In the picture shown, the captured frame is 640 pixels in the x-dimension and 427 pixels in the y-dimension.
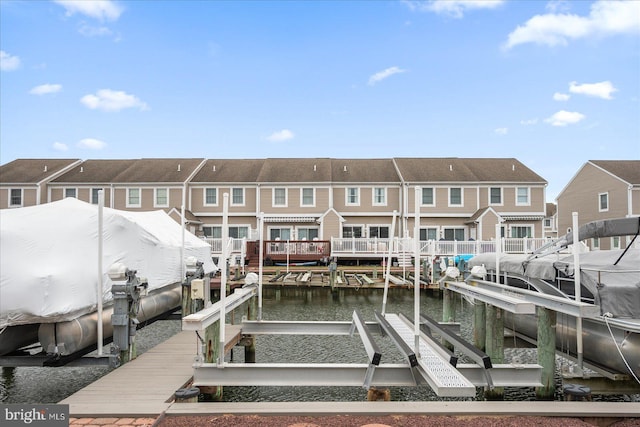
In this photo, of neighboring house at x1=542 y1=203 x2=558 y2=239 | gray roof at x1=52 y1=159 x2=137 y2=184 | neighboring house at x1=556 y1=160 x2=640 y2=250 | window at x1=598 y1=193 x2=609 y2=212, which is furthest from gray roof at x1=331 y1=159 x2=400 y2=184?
neighboring house at x1=542 y1=203 x2=558 y2=239

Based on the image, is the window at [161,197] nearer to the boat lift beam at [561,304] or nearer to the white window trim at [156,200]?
the white window trim at [156,200]

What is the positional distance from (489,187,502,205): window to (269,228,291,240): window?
16.0 meters

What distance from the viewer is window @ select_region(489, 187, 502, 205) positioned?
104 feet

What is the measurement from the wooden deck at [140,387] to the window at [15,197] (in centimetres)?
3260

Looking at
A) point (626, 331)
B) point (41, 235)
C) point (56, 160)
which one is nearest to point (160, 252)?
point (41, 235)

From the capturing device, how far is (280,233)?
32.3m

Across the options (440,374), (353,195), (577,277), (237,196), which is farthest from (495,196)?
(440,374)

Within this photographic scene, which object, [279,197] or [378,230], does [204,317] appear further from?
[378,230]

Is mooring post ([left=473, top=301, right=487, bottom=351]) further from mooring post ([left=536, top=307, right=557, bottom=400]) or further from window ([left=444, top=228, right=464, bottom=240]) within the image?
window ([left=444, top=228, right=464, bottom=240])

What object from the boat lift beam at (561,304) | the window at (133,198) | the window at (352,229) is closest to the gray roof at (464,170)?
the window at (352,229)

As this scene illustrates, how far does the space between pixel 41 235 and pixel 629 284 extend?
8934 millimetres

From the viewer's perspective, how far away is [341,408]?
4793 mm

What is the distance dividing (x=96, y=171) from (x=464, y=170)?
31.1m

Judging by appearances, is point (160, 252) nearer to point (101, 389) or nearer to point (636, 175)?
point (101, 389)
